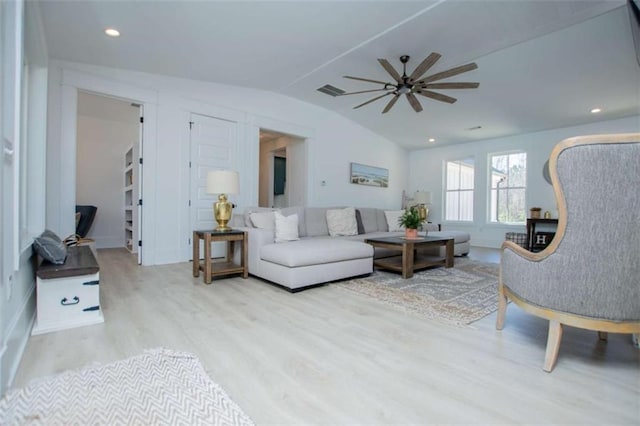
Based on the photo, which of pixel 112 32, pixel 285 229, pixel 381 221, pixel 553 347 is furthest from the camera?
pixel 381 221

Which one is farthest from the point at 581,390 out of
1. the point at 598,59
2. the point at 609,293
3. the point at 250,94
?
the point at 250,94

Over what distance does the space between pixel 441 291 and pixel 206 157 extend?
3.81 meters

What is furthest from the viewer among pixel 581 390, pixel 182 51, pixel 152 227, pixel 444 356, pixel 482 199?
pixel 482 199

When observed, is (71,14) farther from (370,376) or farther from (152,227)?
(370,376)

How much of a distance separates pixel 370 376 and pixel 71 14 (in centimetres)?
393

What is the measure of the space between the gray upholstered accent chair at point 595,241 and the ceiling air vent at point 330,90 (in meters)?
4.19

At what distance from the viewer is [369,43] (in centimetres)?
371

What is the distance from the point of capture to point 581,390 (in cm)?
139

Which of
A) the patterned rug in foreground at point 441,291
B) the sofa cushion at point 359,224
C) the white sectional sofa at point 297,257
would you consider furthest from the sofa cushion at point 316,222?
the patterned rug in foreground at point 441,291

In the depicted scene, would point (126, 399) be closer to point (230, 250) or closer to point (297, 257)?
point (297, 257)

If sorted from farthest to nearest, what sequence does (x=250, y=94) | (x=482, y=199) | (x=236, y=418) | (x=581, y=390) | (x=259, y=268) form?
1. (x=482, y=199)
2. (x=250, y=94)
3. (x=259, y=268)
4. (x=581, y=390)
5. (x=236, y=418)

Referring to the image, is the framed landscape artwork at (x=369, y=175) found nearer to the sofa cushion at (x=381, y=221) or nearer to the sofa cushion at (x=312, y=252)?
the sofa cushion at (x=381, y=221)

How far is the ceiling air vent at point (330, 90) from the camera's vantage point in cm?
514

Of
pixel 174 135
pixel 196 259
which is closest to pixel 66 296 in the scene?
pixel 196 259
